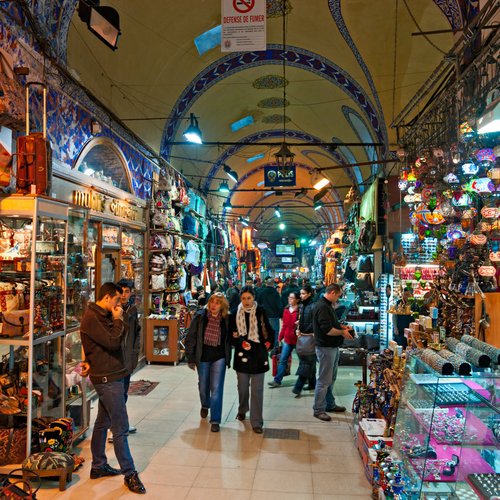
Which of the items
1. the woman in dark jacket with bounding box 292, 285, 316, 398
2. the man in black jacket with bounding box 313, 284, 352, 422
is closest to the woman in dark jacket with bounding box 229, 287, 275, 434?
the man in black jacket with bounding box 313, 284, 352, 422

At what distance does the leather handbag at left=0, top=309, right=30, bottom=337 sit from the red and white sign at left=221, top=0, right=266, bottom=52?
3.12 m

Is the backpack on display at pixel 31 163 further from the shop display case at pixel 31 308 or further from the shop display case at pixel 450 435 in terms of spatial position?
the shop display case at pixel 450 435

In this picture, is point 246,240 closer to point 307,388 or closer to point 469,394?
point 307,388

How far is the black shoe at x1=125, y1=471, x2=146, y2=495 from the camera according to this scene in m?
3.23

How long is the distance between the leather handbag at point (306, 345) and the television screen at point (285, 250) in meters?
29.1

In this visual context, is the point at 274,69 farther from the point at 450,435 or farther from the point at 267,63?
the point at 450,435

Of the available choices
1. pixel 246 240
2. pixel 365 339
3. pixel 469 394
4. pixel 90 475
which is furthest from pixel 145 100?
pixel 246 240

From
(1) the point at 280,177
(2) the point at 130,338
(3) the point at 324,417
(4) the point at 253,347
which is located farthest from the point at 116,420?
(1) the point at 280,177

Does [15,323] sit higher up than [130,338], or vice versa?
[15,323]

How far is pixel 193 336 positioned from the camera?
15.2 ft

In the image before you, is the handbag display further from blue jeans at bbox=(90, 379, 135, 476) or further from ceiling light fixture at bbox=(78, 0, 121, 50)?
ceiling light fixture at bbox=(78, 0, 121, 50)

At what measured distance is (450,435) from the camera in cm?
242

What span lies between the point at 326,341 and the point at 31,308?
2.88 meters

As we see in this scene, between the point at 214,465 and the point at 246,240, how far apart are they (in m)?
19.4
